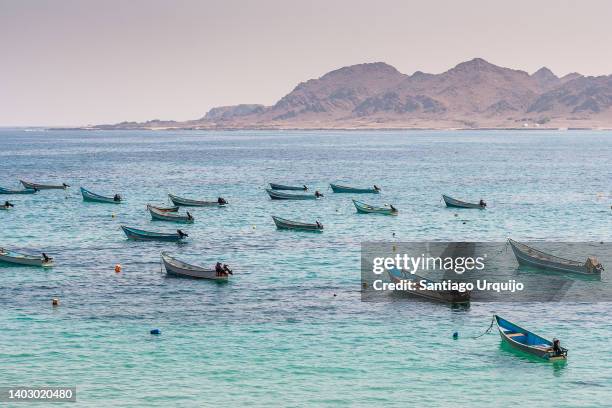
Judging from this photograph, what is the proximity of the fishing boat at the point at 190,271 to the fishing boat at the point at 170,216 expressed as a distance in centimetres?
3056

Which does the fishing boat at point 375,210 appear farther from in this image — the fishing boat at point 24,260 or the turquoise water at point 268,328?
the fishing boat at point 24,260

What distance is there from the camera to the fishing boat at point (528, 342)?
152 ft

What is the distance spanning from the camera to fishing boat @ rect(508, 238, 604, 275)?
6769cm

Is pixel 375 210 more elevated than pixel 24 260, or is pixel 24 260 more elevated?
pixel 375 210

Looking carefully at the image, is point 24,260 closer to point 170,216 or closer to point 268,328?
point 268,328

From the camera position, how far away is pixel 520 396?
138ft

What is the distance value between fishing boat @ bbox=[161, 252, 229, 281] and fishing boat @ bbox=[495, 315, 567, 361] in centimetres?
2419

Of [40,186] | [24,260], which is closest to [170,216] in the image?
[24,260]

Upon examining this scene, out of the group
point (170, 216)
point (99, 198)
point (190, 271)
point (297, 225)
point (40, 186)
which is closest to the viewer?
point (190, 271)

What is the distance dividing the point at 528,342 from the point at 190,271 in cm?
2887

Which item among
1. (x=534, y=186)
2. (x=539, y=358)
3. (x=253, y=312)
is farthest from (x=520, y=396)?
(x=534, y=186)

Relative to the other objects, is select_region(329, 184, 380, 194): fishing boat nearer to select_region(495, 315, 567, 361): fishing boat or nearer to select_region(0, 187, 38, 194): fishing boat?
select_region(0, 187, 38, 194): fishing boat

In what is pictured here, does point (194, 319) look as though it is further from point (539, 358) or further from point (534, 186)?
point (534, 186)

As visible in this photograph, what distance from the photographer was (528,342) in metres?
48.2
